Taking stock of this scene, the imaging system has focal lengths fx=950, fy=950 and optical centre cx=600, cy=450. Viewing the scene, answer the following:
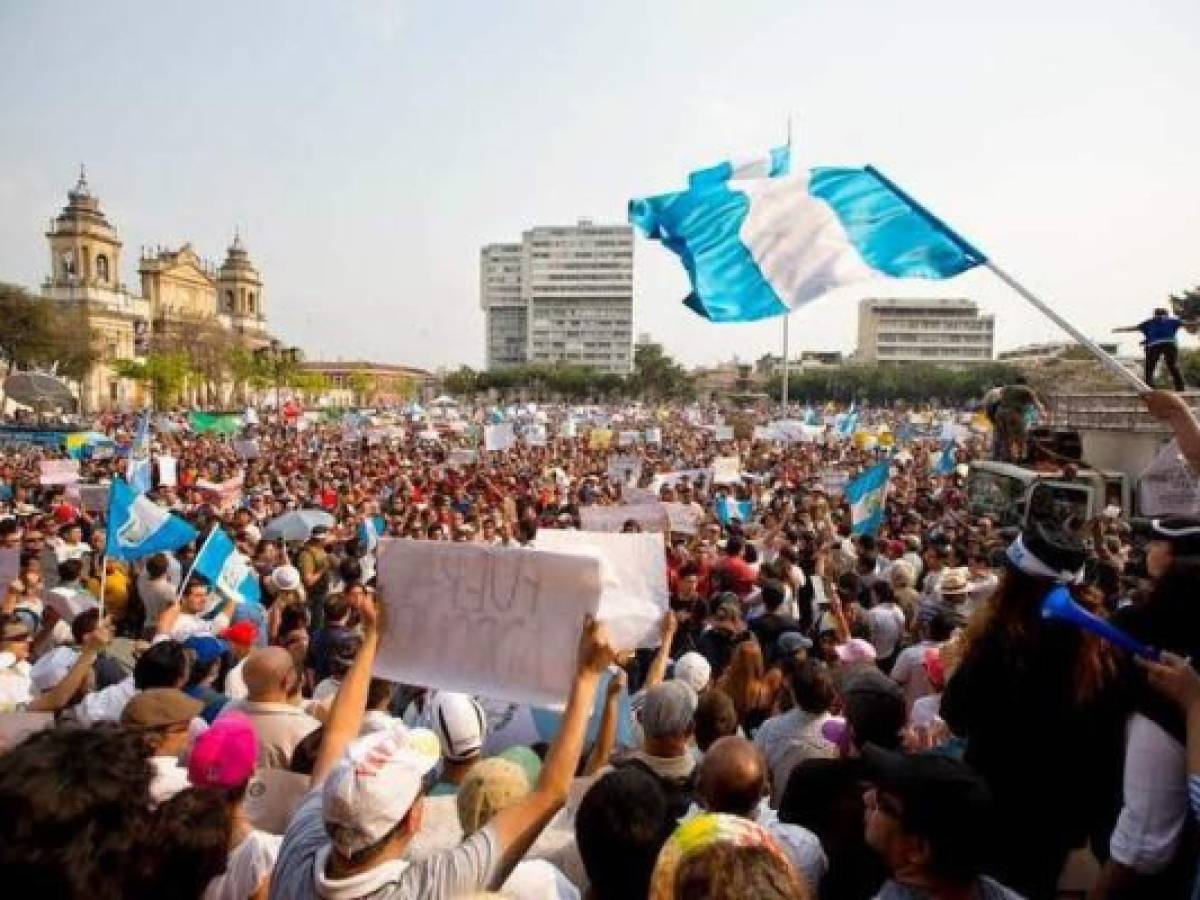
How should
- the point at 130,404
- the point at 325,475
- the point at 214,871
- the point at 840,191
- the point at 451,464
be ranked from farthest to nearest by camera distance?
the point at 130,404
the point at 451,464
the point at 325,475
the point at 840,191
the point at 214,871

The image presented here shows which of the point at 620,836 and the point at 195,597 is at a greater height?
the point at 620,836

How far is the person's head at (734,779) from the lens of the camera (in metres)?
2.87

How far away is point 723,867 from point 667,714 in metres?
1.67

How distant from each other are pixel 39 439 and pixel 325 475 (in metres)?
9.76

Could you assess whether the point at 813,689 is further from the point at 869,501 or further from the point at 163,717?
the point at 869,501

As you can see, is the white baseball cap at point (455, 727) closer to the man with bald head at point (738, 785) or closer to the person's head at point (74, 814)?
the man with bald head at point (738, 785)

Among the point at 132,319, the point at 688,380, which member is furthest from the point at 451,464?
the point at 688,380

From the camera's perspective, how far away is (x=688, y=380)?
123688 mm

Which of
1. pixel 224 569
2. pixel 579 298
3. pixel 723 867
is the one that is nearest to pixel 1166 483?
pixel 224 569

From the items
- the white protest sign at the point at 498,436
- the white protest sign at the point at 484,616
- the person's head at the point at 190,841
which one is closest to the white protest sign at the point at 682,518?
the white protest sign at the point at 484,616

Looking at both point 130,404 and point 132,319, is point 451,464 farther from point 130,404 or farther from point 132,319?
point 132,319

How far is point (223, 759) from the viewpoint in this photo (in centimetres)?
299

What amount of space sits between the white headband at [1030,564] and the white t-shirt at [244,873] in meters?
2.31

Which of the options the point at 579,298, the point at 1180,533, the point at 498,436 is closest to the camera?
the point at 1180,533
